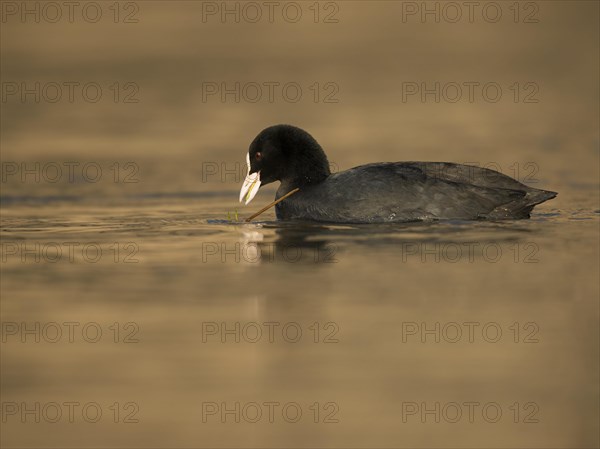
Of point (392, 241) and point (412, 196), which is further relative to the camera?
point (412, 196)

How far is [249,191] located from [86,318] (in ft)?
14.3

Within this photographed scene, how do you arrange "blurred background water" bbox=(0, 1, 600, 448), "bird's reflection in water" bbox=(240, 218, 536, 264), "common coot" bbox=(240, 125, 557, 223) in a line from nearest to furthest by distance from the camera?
"blurred background water" bbox=(0, 1, 600, 448), "bird's reflection in water" bbox=(240, 218, 536, 264), "common coot" bbox=(240, 125, 557, 223)

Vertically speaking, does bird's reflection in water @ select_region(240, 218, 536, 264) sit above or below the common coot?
Result: below

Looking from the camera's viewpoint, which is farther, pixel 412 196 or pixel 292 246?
pixel 412 196

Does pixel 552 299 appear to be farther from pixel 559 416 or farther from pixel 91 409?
pixel 91 409

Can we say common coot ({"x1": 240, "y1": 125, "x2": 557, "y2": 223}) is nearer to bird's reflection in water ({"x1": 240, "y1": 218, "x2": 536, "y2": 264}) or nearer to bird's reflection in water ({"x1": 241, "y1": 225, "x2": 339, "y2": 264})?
bird's reflection in water ({"x1": 240, "y1": 218, "x2": 536, "y2": 264})

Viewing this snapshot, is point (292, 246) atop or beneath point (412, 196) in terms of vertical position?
beneath

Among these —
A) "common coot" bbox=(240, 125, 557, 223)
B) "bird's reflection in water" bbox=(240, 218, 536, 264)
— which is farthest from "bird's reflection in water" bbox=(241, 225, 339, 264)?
"common coot" bbox=(240, 125, 557, 223)

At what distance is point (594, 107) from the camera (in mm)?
17734

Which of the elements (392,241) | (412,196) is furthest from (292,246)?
(412,196)

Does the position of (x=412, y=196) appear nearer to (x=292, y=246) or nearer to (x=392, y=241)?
(x=392, y=241)

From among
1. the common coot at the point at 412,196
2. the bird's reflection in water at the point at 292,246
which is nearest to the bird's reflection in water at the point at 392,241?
the bird's reflection in water at the point at 292,246

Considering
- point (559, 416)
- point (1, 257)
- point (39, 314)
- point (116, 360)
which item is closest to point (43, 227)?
point (1, 257)

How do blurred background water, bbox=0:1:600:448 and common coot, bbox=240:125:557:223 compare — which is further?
common coot, bbox=240:125:557:223
